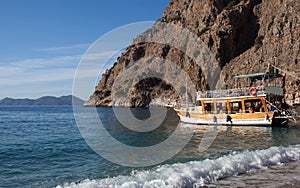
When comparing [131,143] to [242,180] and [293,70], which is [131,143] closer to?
[242,180]

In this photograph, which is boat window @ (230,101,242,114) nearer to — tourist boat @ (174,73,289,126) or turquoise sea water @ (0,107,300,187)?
tourist boat @ (174,73,289,126)

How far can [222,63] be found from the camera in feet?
301

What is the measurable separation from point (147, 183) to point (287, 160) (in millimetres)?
7835

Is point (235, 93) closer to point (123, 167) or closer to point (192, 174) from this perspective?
point (123, 167)

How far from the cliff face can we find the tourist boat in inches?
1131

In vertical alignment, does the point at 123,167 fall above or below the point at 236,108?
below

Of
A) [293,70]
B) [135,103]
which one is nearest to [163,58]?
[135,103]

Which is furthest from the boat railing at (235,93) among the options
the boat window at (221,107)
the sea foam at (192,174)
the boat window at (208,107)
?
the sea foam at (192,174)

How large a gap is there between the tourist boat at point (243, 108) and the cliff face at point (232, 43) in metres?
28.7

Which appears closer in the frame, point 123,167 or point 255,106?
point 123,167

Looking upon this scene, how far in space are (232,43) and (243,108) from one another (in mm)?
62534

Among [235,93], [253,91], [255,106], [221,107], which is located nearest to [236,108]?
[221,107]

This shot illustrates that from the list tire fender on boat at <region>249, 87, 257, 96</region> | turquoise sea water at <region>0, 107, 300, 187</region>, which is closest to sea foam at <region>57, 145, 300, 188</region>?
turquoise sea water at <region>0, 107, 300, 187</region>

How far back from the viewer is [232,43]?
9262cm
